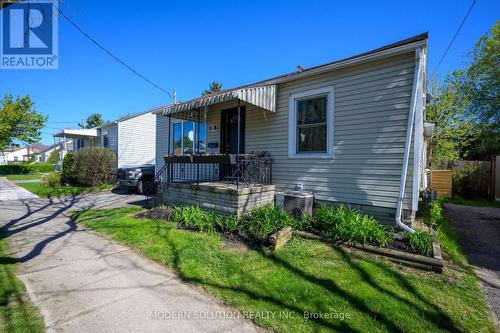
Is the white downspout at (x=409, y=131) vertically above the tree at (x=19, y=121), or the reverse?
the tree at (x=19, y=121)

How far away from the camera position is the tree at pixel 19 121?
24922mm

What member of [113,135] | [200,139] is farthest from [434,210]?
[113,135]

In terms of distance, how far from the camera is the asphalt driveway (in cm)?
358

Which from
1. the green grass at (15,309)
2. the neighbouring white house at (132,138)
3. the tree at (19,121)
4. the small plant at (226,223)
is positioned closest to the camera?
the green grass at (15,309)

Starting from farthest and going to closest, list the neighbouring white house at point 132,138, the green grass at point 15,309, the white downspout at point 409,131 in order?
1. the neighbouring white house at point 132,138
2. the white downspout at point 409,131
3. the green grass at point 15,309

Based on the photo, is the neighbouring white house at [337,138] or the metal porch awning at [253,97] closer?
the neighbouring white house at [337,138]

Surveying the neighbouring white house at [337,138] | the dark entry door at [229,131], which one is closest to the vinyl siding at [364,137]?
the neighbouring white house at [337,138]

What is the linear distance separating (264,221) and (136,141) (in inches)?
541

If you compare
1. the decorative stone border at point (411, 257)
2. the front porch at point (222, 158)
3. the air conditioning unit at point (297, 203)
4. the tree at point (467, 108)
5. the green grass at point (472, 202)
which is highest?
the tree at point (467, 108)

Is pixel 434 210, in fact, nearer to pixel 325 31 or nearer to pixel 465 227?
pixel 465 227

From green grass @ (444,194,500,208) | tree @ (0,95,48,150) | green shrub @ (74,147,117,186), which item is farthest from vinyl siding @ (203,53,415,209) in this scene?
tree @ (0,95,48,150)

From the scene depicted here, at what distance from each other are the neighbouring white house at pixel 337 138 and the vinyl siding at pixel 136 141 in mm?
9359

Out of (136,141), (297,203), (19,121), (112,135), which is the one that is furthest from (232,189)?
(19,121)

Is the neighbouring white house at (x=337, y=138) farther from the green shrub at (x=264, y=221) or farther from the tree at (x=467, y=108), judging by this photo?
the tree at (x=467, y=108)
